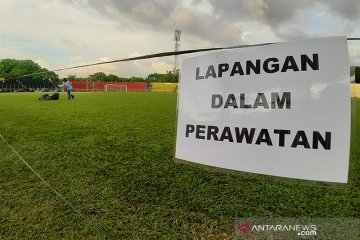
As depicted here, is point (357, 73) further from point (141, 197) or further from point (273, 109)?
point (141, 197)

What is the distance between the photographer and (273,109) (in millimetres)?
1376

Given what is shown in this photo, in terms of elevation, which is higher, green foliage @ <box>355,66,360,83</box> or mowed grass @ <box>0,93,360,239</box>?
green foliage @ <box>355,66,360,83</box>

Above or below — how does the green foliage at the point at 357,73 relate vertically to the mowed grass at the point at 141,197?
above

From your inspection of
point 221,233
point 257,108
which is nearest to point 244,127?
point 257,108

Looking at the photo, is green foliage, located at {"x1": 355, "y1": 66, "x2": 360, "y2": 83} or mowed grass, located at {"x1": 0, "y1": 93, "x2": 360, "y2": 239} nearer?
green foliage, located at {"x1": 355, "y1": 66, "x2": 360, "y2": 83}

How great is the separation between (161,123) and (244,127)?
24.2 feet

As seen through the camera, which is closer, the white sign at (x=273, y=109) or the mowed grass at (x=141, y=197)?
the white sign at (x=273, y=109)

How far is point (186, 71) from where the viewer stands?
5.51 ft

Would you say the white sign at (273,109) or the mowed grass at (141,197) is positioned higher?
the white sign at (273,109)

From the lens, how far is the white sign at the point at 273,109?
126 cm

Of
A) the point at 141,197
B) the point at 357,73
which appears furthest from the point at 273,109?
the point at 141,197

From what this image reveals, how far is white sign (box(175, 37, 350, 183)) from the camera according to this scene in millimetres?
1261

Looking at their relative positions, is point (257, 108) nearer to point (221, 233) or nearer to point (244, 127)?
point (244, 127)

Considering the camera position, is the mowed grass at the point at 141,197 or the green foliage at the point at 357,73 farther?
the mowed grass at the point at 141,197
